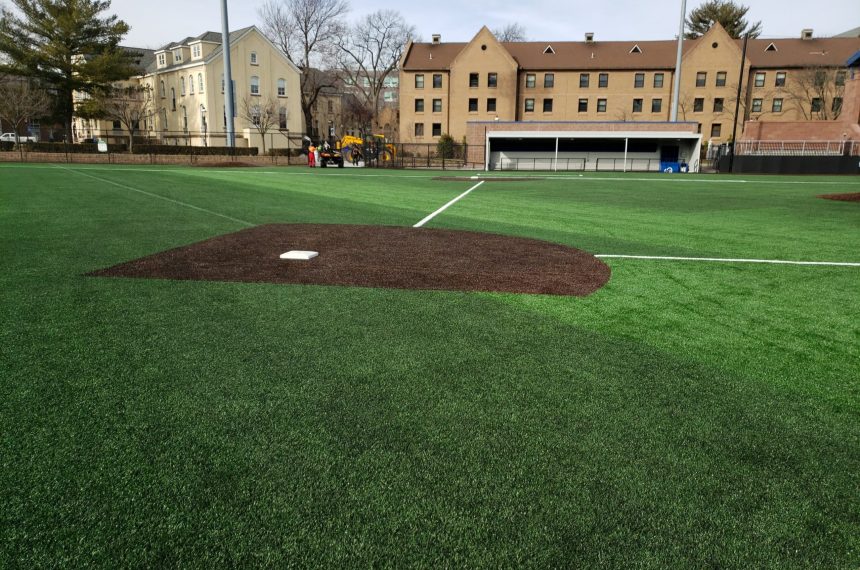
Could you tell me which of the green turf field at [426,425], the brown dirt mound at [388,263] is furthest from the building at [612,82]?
the green turf field at [426,425]

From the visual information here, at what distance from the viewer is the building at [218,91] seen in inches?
2117

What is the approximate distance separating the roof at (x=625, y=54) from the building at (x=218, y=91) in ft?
44.2

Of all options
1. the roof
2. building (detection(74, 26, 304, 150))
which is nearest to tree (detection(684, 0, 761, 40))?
the roof

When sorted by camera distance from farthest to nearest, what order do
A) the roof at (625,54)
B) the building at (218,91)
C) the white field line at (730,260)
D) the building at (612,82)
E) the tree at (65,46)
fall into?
1. the roof at (625,54)
2. the building at (612,82)
3. the building at (218,91)
4. the tree at (65,46)
5. the white field line at (730,260)

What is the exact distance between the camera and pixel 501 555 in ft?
6.10

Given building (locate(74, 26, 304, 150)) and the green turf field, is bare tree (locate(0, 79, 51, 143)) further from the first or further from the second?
the green turf field

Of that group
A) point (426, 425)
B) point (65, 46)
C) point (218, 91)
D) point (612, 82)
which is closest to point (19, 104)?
point (65, 46)

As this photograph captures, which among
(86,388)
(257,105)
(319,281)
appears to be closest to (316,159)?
(257,105)

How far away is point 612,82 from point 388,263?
59.3 metres

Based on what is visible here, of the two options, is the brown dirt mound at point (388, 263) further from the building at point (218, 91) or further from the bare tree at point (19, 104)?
the building at point (218, 91)

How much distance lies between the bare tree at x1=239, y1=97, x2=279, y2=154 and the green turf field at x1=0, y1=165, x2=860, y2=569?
48321 mm

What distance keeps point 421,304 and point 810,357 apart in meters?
2.81

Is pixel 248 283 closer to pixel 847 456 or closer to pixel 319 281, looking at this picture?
pixel 319 281

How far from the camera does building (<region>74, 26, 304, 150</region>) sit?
5378 cm
